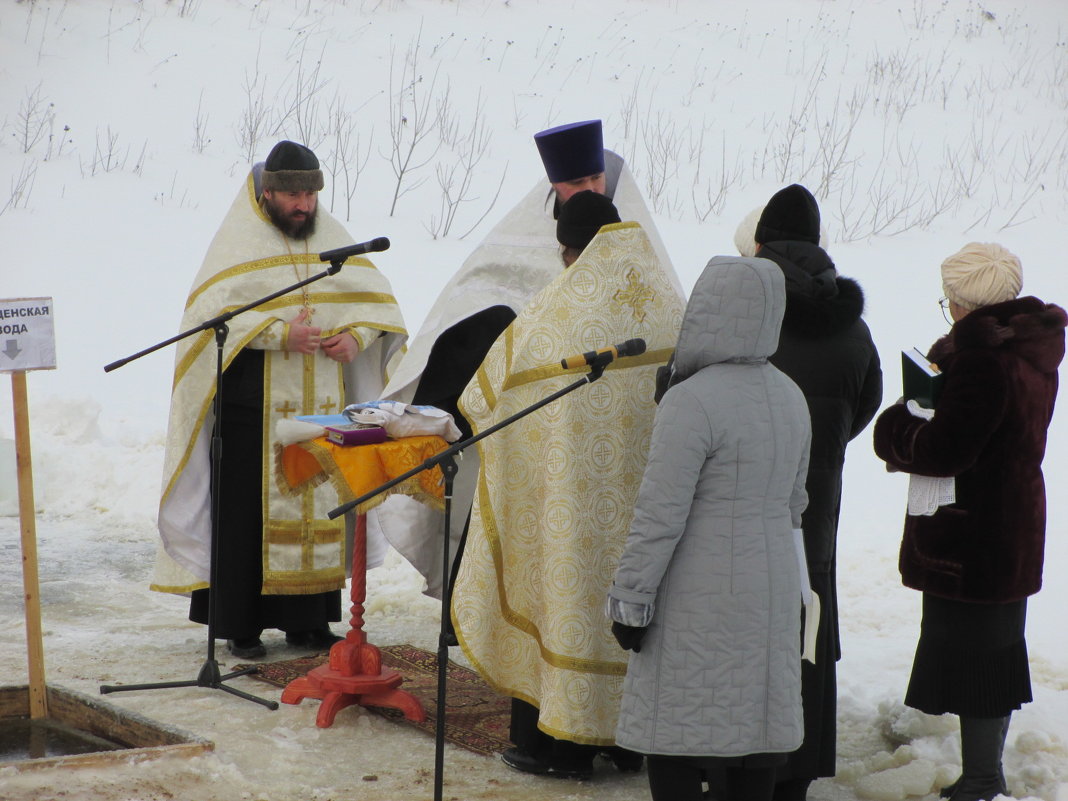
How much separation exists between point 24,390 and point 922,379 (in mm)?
3223

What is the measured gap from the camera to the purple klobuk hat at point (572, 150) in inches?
193

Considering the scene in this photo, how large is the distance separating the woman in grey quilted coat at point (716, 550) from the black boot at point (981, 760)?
3.25 ft

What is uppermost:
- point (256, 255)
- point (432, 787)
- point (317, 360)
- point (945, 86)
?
point (945, 86)

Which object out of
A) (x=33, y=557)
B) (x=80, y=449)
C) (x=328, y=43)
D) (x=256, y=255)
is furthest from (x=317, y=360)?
(x=328, y=43)

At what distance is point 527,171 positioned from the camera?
14766 millimetres

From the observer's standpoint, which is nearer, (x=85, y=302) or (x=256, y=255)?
(x=256, y=255)

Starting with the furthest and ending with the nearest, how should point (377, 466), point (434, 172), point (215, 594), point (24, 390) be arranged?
point (434, 172) → point (215, 594) → point (24, 390) → point (377, 466)

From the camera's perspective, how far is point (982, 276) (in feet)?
12.9

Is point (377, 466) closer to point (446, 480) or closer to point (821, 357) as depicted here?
point (446, 480)

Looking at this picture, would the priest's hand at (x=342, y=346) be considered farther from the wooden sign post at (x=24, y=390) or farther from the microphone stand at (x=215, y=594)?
the wooden sign post at (x=24, y=390)

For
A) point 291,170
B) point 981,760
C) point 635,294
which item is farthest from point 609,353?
point 291,170

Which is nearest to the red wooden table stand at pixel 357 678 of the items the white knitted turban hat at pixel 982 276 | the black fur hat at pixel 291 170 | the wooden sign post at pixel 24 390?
the wooden sign post at pixel 24 390

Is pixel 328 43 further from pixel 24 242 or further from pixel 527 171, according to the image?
pixel 24 242

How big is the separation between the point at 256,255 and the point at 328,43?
Result: 1167 centimetres
